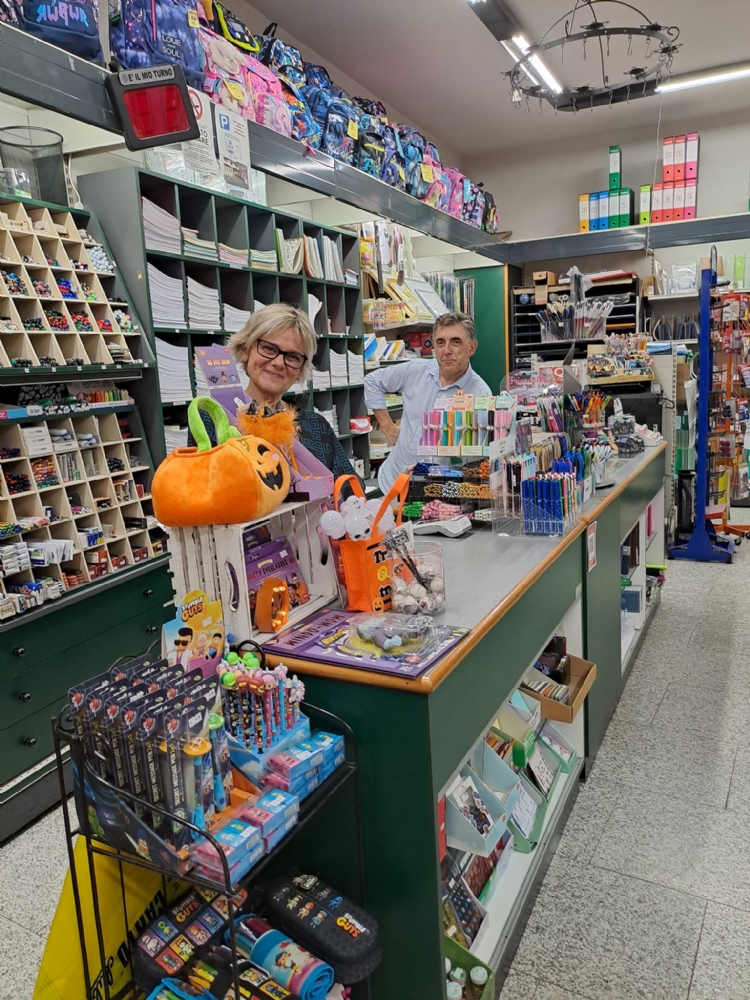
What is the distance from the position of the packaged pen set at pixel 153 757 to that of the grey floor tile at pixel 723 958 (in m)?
1.42

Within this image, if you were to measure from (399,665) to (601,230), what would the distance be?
7.38 metres

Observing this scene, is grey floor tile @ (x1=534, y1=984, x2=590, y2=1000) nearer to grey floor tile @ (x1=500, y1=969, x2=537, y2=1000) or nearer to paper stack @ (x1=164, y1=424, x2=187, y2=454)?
grey floor tile @ (x1=500, y1=969, x2=537, y2=1000)

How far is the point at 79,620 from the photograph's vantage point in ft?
9.62

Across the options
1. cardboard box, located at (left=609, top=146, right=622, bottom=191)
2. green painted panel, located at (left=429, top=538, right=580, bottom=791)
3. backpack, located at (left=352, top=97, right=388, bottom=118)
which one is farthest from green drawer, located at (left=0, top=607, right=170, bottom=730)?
cardboard box, located at (left=609, top=146, right=622, bottom=191)

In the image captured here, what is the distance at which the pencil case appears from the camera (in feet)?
4.44

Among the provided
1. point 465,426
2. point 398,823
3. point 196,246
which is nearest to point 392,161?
point 196,246

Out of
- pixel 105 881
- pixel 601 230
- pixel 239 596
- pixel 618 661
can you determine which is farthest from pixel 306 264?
pixel 601 230

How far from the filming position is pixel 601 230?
770 cm

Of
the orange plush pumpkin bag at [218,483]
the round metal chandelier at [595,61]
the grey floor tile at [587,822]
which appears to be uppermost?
the round metal chandelier at [595,61]

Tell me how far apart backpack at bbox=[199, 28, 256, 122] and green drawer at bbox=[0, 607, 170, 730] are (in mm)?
2546

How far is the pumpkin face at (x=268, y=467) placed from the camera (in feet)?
4.76

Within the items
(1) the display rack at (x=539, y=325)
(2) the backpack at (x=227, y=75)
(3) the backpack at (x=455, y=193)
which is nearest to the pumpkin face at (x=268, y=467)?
(2) the backpack at (x=227, y=75)

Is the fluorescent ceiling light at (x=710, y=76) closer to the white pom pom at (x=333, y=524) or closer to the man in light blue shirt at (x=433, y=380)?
the man in light blue shirt at (x=433, y=380)

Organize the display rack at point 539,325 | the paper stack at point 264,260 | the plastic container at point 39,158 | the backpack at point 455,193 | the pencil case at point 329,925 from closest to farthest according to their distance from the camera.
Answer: the pencil case at point 329,925, the plastic container at point 39,158, the paper stack at point 264,260, the backpack at point 455,193, the display rack at point 539,325
